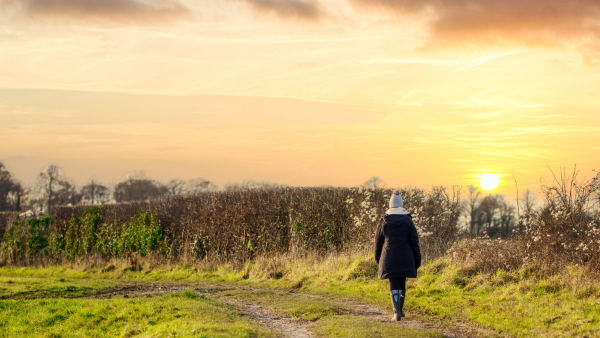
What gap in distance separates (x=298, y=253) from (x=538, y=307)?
884cm

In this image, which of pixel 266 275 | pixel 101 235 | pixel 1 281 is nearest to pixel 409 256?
pixel 266 275

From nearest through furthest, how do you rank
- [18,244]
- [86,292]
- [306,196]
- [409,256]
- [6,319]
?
[409,256], [6,319], [86,292], [306,196], [18,244]

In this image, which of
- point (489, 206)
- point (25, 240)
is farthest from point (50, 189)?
point (489, 206)

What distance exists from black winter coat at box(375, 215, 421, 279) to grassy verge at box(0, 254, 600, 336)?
1.54 meters

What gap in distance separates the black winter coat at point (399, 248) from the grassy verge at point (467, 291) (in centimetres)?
154

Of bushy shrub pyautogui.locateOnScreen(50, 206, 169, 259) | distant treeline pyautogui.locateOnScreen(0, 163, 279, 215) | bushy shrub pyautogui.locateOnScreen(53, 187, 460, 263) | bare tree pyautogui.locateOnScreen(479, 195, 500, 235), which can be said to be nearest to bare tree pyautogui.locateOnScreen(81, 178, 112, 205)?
distant treeline pyautogui.locateOnScreen(0, 163, 279, 215)

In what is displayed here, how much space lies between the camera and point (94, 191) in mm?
56219

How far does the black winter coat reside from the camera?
8.84 meters

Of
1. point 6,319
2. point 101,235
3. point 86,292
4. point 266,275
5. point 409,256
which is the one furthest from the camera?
point 101,235

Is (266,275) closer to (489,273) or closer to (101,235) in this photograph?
(489,273)

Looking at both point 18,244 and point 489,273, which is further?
point 18,244

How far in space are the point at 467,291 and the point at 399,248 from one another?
355cm

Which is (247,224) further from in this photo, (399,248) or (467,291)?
(399,248)

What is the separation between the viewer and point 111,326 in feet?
32.3
